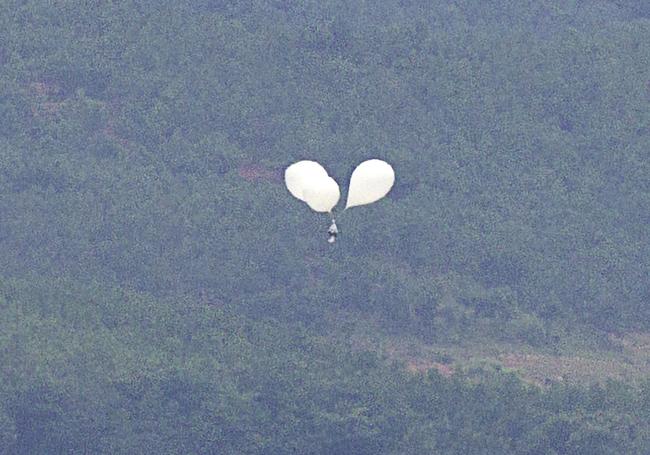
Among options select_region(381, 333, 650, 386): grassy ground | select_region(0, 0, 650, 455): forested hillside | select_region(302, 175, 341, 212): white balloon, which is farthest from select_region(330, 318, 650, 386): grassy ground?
select_region(302, 175, 341, 212): white balloon

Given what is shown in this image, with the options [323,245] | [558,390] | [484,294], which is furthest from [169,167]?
[558,390]

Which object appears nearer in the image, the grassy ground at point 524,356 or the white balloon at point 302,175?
the white balloon at point 302,175

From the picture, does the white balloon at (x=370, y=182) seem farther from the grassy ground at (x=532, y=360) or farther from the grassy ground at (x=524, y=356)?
the grassy ground at (x=532, y=360)

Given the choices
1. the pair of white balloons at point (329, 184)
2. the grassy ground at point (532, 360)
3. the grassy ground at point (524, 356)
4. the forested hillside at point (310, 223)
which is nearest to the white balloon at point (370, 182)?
the pair of white balloons at point (329, 184)

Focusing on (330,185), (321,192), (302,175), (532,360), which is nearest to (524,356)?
(532,360)

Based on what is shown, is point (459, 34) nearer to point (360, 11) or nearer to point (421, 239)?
point (360, 11)

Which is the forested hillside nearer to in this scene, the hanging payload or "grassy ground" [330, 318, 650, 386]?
"grassy ground" [330, 318, 650, 386]
